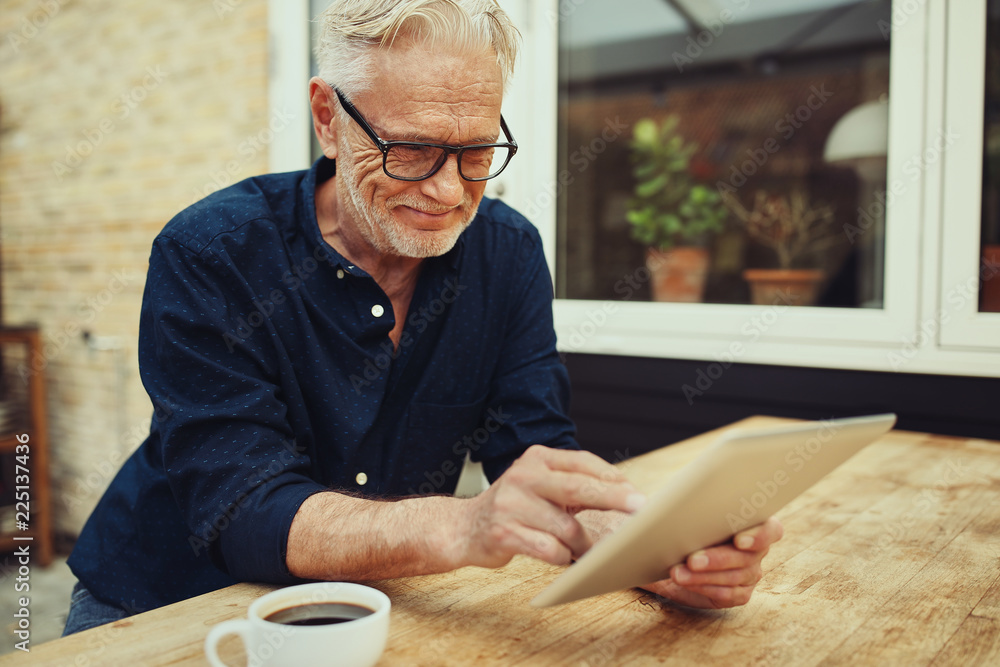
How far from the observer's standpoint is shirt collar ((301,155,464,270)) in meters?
1.27

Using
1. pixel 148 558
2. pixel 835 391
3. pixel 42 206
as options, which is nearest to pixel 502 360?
pixel 148 558

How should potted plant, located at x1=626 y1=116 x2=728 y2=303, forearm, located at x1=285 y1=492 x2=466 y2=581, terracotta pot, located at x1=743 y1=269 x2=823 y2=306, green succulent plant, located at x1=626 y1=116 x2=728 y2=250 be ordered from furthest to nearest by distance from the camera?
green succulent plant, located at x1=626 y1=116 x2=728 y2=250 → potted plant, located at x1=626 y1=116 x2=728 y2=303 → terracotta pot, located at x1=743 y1=269 x2=823 y2=306 → forearm, located at x1=285 y1=492 x2=466 y2=581

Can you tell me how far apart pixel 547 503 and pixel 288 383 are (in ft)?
1.96

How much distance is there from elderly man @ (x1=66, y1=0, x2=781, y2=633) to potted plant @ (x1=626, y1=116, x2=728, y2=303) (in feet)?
4.10

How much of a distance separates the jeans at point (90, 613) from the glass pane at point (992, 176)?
2200 mm

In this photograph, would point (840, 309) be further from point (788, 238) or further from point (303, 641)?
point (303, 641)

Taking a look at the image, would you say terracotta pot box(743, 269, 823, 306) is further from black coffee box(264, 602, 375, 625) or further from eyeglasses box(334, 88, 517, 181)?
black coffee box(264, 602, 375, 625)

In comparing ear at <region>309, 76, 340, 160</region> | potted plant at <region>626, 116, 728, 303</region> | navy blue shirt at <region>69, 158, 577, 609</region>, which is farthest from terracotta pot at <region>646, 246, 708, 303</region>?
ear at <region>309, 76, 340, 160</region>

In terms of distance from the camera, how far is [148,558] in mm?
1252

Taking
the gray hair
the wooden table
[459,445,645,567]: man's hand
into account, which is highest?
the gray hair

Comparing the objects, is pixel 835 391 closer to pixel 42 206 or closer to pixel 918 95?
pixel 918 95

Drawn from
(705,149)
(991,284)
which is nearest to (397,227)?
(991,284)

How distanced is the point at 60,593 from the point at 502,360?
3.33 metres

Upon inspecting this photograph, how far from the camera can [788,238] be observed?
8.92 feet
